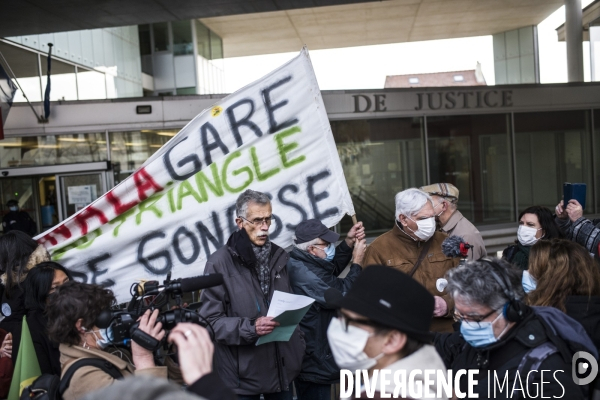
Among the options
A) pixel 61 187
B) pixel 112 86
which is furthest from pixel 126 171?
pixel 112 86

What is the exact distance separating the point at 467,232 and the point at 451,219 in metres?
0.43

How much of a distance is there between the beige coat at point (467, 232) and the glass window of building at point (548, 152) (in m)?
8.63

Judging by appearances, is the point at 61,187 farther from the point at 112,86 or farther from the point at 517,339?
the point at 517,339

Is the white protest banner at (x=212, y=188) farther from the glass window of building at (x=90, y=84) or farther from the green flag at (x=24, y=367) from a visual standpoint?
the glass window of building at (x=90, y=84)

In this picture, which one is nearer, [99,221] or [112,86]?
[99,221]

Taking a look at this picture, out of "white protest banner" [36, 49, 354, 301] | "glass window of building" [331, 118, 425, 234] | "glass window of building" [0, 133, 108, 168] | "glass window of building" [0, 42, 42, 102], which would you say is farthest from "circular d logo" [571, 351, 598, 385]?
"glass window of building" [0, 42, 42, 102]

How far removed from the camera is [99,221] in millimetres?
5137

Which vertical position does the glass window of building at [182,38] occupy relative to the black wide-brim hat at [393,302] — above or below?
above

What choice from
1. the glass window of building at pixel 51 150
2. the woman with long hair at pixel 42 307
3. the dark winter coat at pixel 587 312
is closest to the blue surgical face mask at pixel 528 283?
the dark winter coat at pixel 587 312

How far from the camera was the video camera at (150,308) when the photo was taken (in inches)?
106

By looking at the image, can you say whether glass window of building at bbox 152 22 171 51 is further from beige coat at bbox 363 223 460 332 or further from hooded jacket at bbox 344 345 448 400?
hooded jacket at bbox 344 345 448 400

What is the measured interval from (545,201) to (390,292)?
12848mm

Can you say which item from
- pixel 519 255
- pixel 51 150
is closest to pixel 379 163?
pixel 51 150

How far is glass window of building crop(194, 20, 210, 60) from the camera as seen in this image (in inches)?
939
